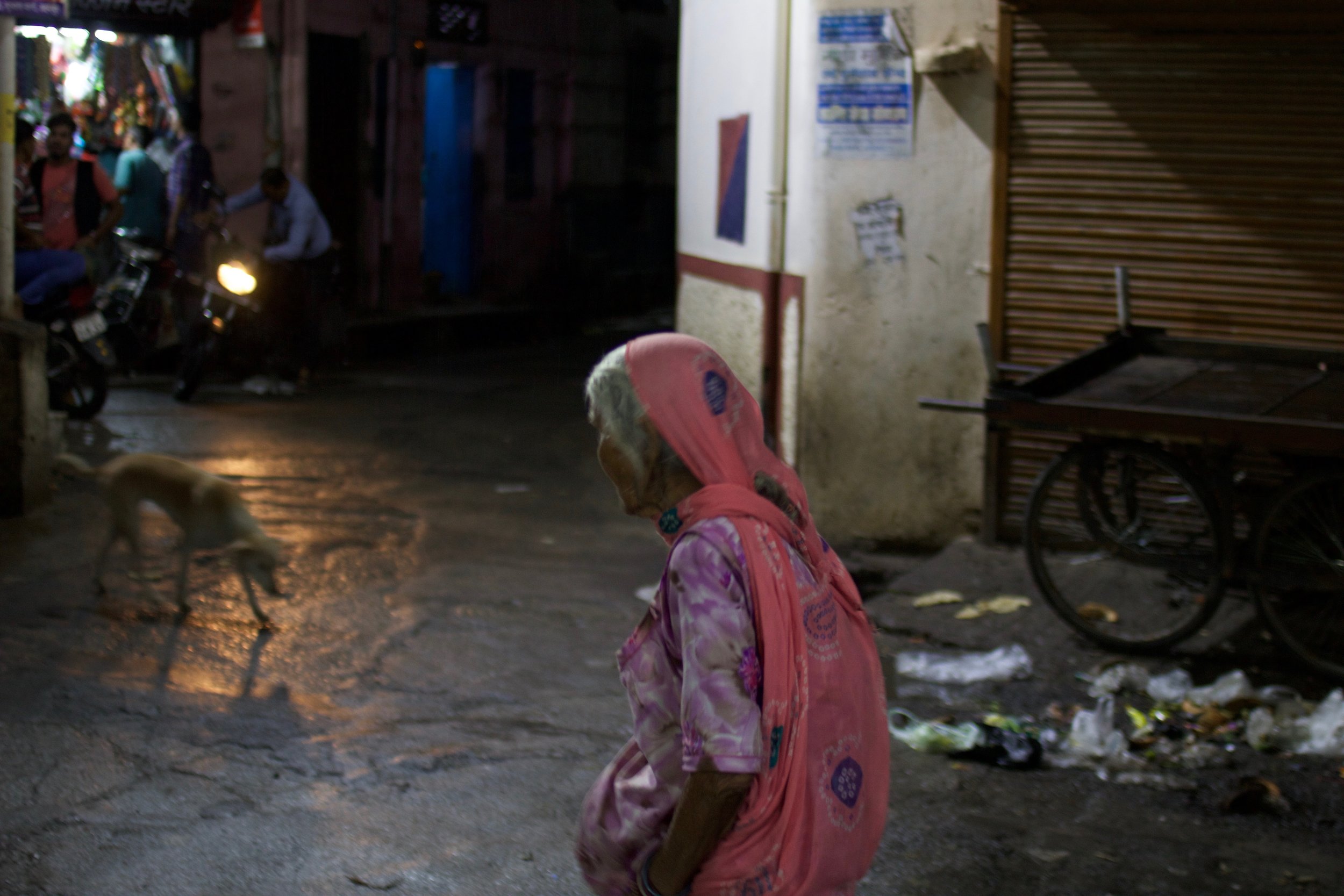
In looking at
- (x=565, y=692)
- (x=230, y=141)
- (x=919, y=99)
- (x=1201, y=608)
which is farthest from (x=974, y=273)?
(x=230, y=141)

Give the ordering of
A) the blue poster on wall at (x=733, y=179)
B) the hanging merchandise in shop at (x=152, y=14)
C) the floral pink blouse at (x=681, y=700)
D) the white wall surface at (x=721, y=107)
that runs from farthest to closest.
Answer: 1. the hanging merchandise in shop at (x=152, y=14)
2. the blue poster on wall at (x=733, y=179)
3. the white wall surface at (x=721, y=107)
4. the floral pink blouse at (x=681, y=700)

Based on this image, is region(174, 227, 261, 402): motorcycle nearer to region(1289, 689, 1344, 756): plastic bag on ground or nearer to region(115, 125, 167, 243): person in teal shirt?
region(115, 125, 167, 243): person in teal shirt

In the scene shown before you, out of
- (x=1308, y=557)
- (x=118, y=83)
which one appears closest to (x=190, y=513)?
(x=1308, y=557)

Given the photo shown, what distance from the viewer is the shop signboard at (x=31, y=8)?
6.97 m

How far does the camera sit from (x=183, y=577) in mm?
5961

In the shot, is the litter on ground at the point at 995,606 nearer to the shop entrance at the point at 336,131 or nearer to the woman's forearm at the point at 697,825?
the woman's forearm at the point at 697,825

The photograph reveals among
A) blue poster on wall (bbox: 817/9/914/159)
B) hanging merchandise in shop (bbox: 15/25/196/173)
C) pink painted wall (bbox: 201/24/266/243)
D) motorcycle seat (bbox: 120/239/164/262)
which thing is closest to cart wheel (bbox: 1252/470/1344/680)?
blue poster on wall (bbox: 817/9/914/159)

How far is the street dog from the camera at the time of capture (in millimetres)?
5781

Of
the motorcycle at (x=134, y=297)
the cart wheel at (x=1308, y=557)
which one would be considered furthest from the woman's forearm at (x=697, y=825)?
the motorcycle at (x=134, y=297)

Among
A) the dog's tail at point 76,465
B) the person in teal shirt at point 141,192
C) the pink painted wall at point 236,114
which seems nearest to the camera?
the dog's tail at point 76,465

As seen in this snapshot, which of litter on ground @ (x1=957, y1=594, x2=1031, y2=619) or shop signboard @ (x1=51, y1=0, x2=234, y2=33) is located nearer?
litter on ground @ (x1=957, y1=594, x2=1031, y2=619)

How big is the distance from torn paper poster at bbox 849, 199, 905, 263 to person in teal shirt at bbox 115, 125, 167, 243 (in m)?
8.39

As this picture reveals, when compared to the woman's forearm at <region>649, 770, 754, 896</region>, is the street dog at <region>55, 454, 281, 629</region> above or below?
below

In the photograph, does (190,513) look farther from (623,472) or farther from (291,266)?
(291,266)
